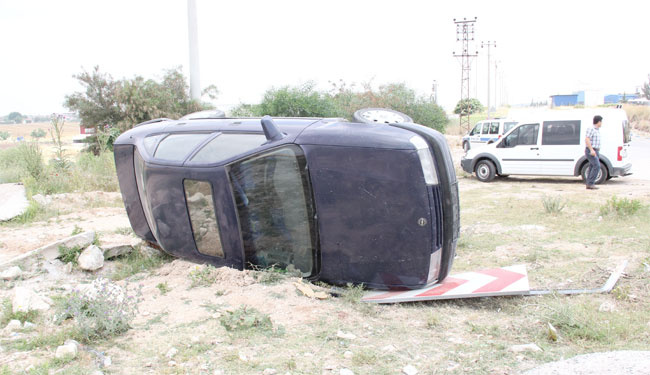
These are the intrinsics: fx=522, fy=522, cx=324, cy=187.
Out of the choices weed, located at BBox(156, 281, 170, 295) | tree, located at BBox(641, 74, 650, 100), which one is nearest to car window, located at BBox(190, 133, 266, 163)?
weed, located at BBox(156, 281, 170, 295)

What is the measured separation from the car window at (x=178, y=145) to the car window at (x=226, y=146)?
0.20 meters

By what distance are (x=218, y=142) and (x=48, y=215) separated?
19.2 ft

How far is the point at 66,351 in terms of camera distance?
11.4 ft

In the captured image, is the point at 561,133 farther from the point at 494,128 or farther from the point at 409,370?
the point at 409,370

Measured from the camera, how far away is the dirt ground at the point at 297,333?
344cm

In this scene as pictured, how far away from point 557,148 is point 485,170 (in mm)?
2221

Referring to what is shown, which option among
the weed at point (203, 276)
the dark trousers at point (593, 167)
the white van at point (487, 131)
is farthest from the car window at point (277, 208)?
the white van at point (487, 131)

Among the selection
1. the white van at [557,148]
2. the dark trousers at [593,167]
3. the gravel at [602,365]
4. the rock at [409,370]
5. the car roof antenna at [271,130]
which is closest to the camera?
the gravel at [602,365]

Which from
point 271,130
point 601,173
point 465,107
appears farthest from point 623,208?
point 465,107

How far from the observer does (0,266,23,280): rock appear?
5.52 meters

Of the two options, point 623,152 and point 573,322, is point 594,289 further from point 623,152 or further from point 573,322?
point 623,152

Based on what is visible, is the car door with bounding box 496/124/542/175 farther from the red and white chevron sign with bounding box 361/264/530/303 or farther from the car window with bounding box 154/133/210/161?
the car window with bounding box 154/133/210/161

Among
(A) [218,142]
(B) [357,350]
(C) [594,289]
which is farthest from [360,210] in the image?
(C) [594,289]

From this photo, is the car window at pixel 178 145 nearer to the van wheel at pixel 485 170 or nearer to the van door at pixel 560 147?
the van door at pixel 560 147
